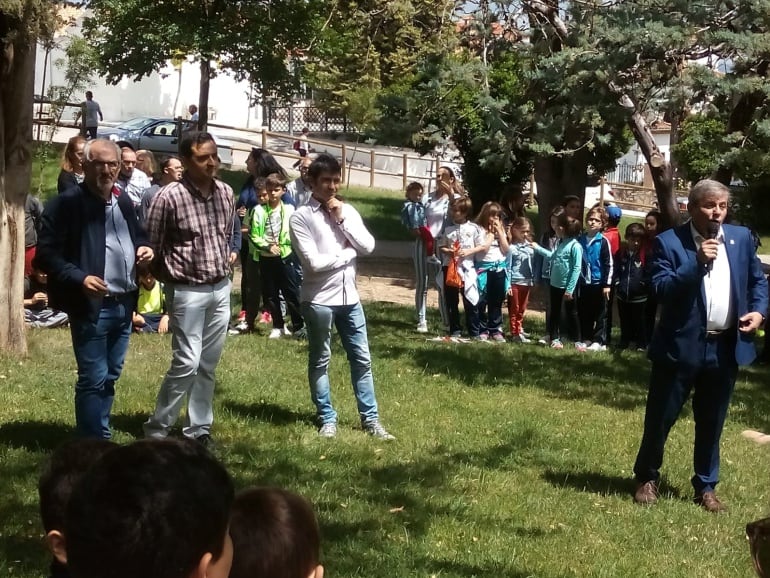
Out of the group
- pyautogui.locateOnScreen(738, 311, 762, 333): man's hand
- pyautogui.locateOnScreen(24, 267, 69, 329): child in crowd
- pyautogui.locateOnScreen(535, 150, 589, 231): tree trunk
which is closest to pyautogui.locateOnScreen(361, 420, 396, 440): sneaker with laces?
pyautogui.locateOnScreen(738, 311, 762, 333): man's hand

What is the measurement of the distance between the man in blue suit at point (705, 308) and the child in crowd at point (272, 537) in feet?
13.1

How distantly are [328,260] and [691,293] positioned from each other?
2.35 metres

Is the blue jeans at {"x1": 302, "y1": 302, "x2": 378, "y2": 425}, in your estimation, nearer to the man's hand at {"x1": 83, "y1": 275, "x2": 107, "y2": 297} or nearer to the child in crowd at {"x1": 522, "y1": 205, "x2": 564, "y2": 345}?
the man's hand at {"x1": 83, "y1": 275, "x2": 107, "y2": 297}

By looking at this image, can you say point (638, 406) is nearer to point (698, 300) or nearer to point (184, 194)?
point (698, 300)

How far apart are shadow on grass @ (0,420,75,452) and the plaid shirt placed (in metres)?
1.31

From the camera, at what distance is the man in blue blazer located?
6.07 metres

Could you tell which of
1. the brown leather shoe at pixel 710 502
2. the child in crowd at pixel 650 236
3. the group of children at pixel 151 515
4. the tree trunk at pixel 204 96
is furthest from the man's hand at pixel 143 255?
the tree trunk at pixel 204 96

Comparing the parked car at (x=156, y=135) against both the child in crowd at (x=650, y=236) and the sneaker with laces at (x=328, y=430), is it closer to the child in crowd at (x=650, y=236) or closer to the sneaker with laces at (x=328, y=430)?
the child in crowd at (x=650, y=236)

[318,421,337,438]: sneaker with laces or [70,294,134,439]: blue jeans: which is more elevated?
[70,294,134,439]: blue jeans

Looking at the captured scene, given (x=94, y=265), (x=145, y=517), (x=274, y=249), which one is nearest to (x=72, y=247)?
(x=94, y=265)

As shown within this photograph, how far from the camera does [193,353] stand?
648 cm

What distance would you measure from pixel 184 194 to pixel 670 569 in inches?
137

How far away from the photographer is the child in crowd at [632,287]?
1224cm

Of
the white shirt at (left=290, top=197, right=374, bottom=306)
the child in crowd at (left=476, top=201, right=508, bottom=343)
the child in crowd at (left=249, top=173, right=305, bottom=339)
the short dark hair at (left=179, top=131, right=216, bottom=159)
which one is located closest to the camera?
the short dark hair at (left=179, top=131, right=216, bottom=159)
